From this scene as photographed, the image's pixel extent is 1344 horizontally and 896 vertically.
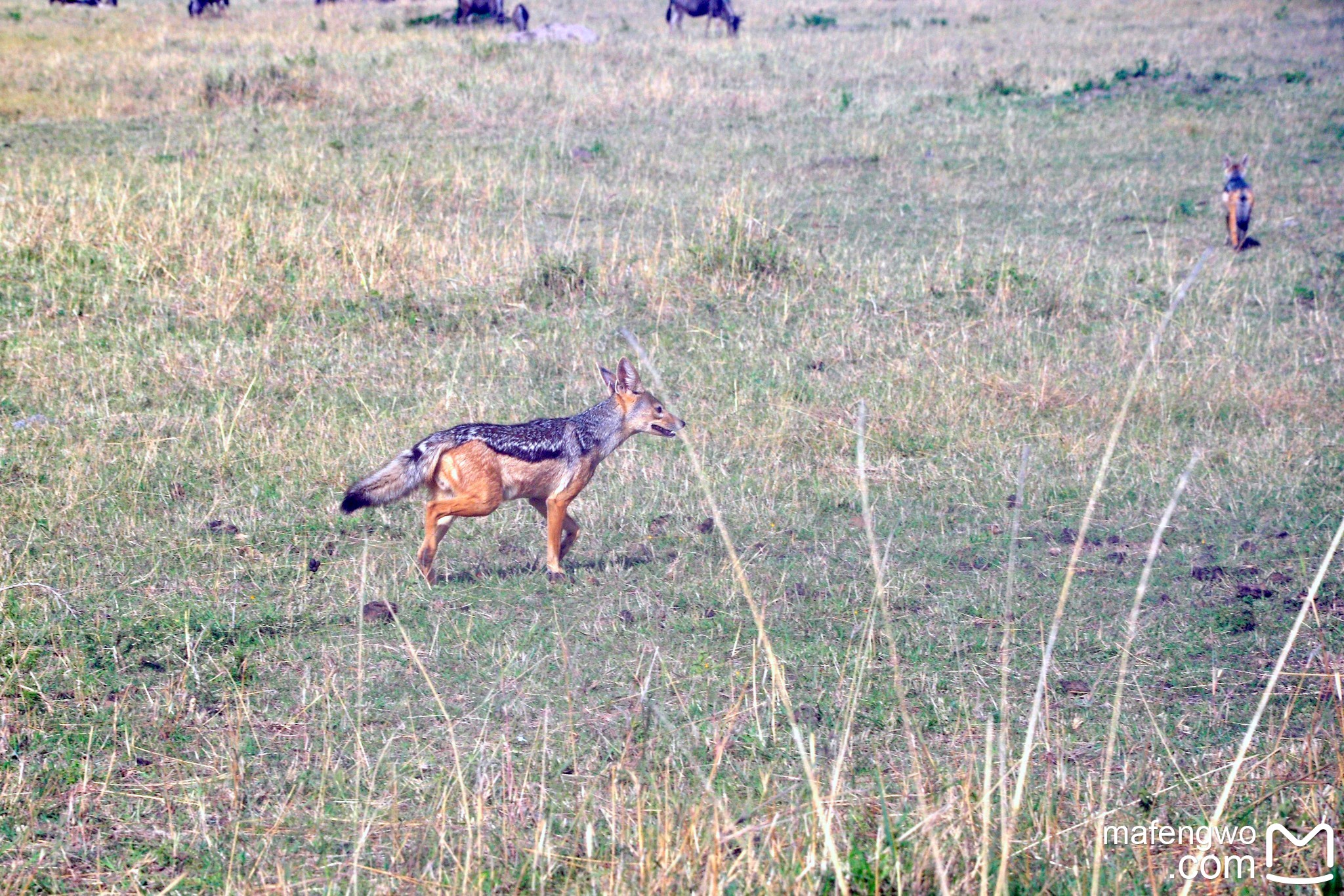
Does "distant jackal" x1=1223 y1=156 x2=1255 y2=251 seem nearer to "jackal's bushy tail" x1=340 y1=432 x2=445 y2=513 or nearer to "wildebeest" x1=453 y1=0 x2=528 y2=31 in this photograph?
"jackal's bushy tail" x1=340 y1=432 x2=445 y2=513

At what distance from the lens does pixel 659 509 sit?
6430 mm

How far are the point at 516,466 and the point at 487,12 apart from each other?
26679 millimetres

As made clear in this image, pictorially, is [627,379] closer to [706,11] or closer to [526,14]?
[526,14]

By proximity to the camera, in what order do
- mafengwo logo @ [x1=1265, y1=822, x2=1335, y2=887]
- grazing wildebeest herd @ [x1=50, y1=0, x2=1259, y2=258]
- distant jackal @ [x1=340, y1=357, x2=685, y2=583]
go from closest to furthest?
1. mafengwo logo @ [x1=1265, y1=822, x2=1335, y2=887]
2. distant jackal @ [x1=340, y1=357, x2=685, y2=583]
3. grazing wildebeest herd @ [x1=50, y1=0, x2=1259, y2=258]

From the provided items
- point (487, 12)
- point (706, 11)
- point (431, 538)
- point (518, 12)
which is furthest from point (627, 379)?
point (706, 11)

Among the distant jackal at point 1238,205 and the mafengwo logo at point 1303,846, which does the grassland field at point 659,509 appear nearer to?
the mafengwo logo at point 1303,846

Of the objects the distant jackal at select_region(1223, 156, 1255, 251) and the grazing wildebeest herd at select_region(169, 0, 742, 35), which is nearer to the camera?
the distant jackal at select_region(1223, 156, 1255, 251)

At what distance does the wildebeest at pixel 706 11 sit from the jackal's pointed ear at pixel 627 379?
25.5 m

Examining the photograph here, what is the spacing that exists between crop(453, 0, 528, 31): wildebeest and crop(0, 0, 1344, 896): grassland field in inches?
559

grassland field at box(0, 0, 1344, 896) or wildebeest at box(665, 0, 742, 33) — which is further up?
wildebeest at box(665, 0, 742, 33)

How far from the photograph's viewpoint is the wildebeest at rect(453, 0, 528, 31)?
29.1 m

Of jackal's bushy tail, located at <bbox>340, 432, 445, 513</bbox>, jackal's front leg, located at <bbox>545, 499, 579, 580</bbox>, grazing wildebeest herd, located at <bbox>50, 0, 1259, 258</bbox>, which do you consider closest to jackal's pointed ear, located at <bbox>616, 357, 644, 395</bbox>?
jackal's front leg, located at <bbox>545, 499, 579, 580</bbox>

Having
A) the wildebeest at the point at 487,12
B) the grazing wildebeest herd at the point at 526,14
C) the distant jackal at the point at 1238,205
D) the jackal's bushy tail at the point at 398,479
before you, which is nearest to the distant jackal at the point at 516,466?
the jackal's bushy tail at the point at 398,479

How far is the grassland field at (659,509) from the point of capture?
359 centimetres
